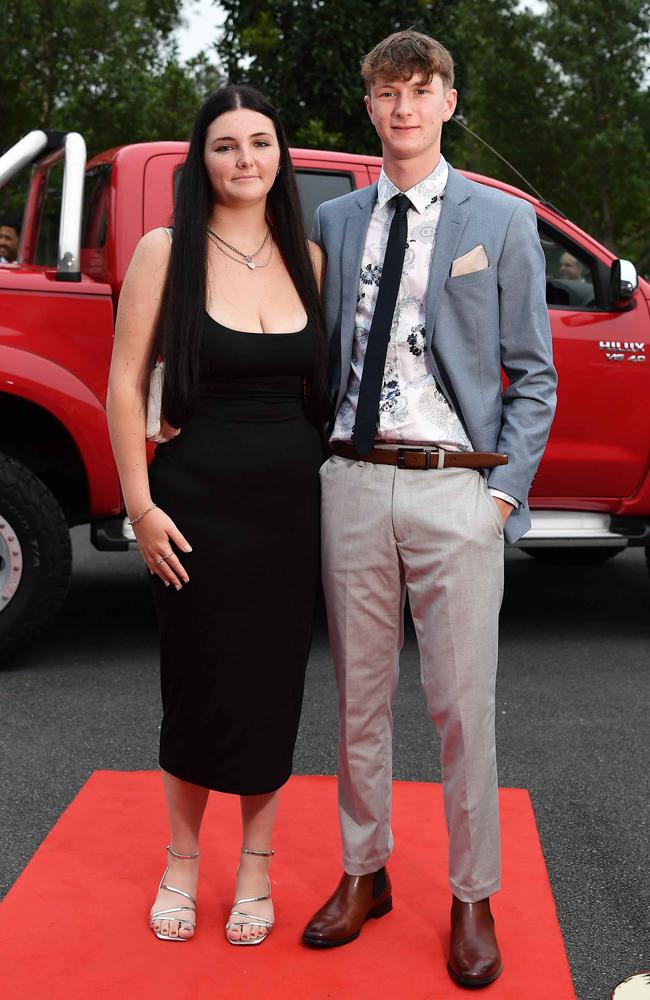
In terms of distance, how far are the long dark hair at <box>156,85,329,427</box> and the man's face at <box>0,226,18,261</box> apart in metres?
4.69

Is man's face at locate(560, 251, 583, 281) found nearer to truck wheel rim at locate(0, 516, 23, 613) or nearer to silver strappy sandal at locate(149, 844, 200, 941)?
truck wheel rim at locate(0, 516, 23, 613)

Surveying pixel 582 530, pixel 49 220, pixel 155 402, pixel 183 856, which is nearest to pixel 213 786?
pixel 183 856

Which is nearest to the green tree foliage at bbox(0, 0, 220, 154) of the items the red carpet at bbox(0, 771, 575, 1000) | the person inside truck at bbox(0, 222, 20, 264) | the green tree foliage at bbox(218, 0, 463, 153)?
the green tree foliage at bbox(218, 0, 463, 153)

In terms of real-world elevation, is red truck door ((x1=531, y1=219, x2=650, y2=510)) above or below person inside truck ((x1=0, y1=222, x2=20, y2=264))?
below

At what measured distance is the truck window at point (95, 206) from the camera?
488 centimetres

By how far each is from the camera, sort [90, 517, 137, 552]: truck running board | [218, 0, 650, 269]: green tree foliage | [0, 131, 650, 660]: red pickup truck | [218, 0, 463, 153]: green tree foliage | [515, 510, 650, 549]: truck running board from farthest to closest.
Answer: [218, 0, 650, 269]: green tree foliage < [218, 0, 463, 153]: green tree foliage < [515, 510, 650, 549]: truck running board < [90, 517, 137, 552]: truck running board < [0, 131, 650, 660]: red pickup truck

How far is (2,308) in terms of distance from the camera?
14.6 ft

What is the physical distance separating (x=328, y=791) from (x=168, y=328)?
1711 mm

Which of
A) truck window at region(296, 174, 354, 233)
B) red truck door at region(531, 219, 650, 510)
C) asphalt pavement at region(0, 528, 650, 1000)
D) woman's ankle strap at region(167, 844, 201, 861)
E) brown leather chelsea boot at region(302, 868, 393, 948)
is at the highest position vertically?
truck window at region(296, 174, 354, 233)

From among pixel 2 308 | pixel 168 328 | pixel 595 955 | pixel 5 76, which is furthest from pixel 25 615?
pixel 5 76

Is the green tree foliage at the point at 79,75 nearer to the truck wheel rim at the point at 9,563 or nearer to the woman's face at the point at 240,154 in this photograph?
the truck wheel rim at the point at 9,563

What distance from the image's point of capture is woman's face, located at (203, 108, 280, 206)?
2613 millimetres

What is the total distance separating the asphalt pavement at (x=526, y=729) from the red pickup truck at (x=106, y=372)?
0.52 metres

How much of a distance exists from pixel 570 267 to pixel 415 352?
2835 mm
